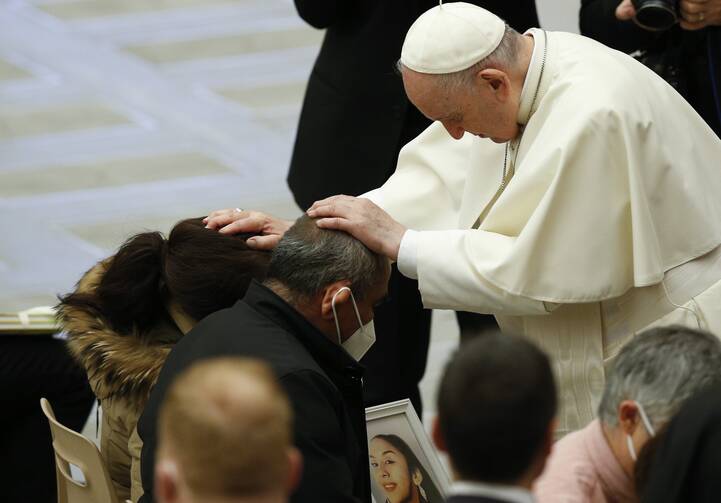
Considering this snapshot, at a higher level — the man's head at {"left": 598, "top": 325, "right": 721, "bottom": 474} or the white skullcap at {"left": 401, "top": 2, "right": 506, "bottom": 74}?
the white skullcap at {"left": 401, "top": 2, "right": 506, "bottom": 74}

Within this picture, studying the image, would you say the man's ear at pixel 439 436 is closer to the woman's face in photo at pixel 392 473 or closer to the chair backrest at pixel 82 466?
the woman's face in photo at pixel 392 473

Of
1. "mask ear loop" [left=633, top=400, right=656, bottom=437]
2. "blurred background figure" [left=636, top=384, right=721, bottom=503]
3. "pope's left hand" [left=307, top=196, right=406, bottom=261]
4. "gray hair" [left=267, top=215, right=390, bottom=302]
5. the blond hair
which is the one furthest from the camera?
"pope's left hand" [left=307, top=196, right=406, bottom=261]

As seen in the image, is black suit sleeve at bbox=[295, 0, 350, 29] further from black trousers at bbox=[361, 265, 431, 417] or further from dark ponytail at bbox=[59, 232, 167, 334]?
dark ponytail at bbox=[59, 232, 167, 334]

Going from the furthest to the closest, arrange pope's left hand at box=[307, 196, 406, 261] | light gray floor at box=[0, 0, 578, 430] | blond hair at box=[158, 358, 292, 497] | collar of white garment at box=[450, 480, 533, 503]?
light gray floor at box=[0, 0, 578, 430]
pope's left hand at box=[307, 196, 406, 261]
collar of white garment at box=[450, 480, 533, 503]
blond hair at box=[158, 358, 292, 497]

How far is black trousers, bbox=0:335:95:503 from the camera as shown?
3.92 meters

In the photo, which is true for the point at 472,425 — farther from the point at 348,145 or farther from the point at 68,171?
the point at 68,171

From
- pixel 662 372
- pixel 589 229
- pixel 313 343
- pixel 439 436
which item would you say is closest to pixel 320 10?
pixel 589 229

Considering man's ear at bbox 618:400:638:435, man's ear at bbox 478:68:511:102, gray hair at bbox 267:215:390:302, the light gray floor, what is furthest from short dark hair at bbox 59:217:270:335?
the light gray floor

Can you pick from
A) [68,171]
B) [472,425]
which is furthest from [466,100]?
[68,171]

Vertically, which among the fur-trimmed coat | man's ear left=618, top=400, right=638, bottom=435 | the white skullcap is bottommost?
the fur-trimmed coat

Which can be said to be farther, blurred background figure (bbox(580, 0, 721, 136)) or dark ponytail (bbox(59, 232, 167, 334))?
blurred background figure (bbox(580, 0, 721, 136))

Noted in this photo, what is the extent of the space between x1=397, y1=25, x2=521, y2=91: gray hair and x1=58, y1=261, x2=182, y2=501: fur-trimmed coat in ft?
2.60

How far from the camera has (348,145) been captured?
13.9ft

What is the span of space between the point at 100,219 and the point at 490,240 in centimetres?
365
